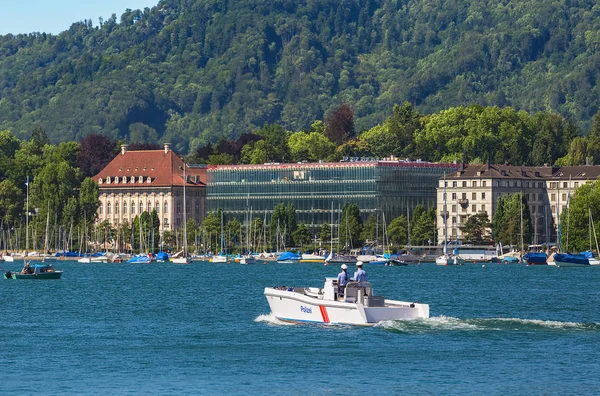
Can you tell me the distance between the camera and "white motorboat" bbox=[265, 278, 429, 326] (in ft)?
245

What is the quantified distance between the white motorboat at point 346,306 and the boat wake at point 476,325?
1.37 feet

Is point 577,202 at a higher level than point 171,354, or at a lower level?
higher

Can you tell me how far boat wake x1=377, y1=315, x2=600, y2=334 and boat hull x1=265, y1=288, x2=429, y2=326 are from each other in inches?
15.3

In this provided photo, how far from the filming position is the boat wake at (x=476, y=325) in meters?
74.5

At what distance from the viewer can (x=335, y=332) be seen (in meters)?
74.8

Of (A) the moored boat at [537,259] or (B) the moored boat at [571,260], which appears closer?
(B) the moored boat at [571,260]

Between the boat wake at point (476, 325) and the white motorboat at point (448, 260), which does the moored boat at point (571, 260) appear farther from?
the boat wake at point (476, 325)

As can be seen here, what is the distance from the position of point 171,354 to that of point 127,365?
367 centimetres

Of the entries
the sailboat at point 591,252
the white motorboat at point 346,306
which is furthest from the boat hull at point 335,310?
the sailboat at point 591,252

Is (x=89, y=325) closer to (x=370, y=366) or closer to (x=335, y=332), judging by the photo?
(x=335, y=332)

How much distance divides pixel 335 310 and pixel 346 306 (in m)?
0.90

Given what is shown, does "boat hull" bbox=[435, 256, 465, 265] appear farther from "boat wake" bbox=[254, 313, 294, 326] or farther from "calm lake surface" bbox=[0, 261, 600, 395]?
"boat wake" bbox=[254, 313, 294, 326]

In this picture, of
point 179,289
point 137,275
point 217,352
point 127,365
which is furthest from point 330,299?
point 137,275

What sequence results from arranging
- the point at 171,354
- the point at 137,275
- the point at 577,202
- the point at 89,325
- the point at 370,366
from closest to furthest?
the point at 370,366 < the point at 171,354 < the point at 89,325 < the point at 137,275 < the point at 577,202
